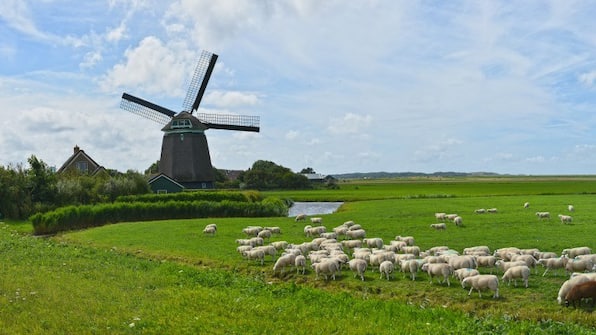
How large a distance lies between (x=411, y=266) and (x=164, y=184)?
56042 mm

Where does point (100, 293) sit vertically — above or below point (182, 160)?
below

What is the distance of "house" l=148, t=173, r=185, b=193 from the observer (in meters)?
68.8

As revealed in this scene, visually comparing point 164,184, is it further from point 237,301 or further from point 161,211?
point 237,301

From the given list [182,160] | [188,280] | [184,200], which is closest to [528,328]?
[188,280]

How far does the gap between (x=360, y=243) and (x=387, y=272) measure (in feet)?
22.6

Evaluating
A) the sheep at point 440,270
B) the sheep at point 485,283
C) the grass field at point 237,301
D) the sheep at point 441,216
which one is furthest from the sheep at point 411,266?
the sheep at point 441,216

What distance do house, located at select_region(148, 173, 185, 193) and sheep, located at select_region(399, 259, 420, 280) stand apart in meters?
54.4

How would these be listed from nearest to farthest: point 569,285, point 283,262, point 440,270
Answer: point 569,285 → point 440,270 → point 283,262

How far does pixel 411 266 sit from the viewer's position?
686 inches

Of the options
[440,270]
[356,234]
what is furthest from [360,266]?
[356,234]

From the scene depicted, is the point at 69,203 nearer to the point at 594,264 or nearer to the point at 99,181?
the point at 99,181

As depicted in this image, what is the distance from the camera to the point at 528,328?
1146 cm

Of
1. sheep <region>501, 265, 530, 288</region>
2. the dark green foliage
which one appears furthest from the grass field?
the dark green foliage

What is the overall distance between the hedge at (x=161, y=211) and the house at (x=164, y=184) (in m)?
17.6
